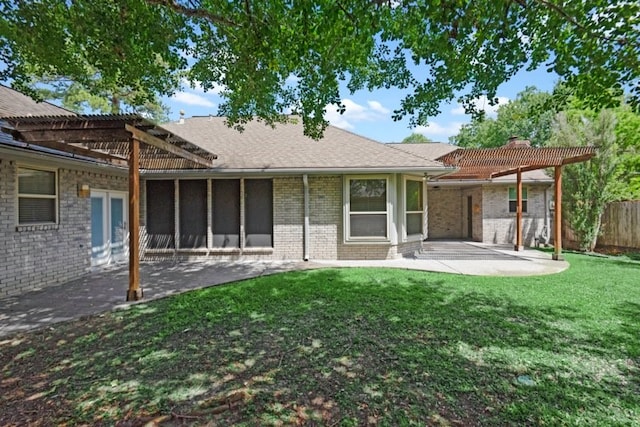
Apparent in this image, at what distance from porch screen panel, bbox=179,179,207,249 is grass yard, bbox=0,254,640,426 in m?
4.39

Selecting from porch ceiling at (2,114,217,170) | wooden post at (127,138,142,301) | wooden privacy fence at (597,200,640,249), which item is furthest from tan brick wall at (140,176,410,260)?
wooden privacy fence at (597,200,640,249)

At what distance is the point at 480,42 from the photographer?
476cm

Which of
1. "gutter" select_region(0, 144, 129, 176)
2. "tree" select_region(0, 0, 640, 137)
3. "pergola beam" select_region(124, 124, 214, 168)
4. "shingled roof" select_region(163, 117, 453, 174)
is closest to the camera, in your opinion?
"tree" select_region(0, 0, 640, 137)

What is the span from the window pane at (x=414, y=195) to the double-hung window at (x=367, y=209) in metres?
1.14

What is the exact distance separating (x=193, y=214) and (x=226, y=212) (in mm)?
1072

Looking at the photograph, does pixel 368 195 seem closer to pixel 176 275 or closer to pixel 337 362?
pixel 176 275

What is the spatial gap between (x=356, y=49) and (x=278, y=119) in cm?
383

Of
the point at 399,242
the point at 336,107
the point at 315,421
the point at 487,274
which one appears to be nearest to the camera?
the point at 315,421

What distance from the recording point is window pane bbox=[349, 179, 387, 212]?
32.2 feet

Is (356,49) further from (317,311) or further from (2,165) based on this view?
(2,165)

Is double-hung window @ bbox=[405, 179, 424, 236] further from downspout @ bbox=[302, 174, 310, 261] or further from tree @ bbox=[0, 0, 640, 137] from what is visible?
tree @ bbox=[0, 0, 640, 137]

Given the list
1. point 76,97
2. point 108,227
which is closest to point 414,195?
point 108,227

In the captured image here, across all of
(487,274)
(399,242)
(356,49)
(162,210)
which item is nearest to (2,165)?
(162,210)

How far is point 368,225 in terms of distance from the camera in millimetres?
9852
